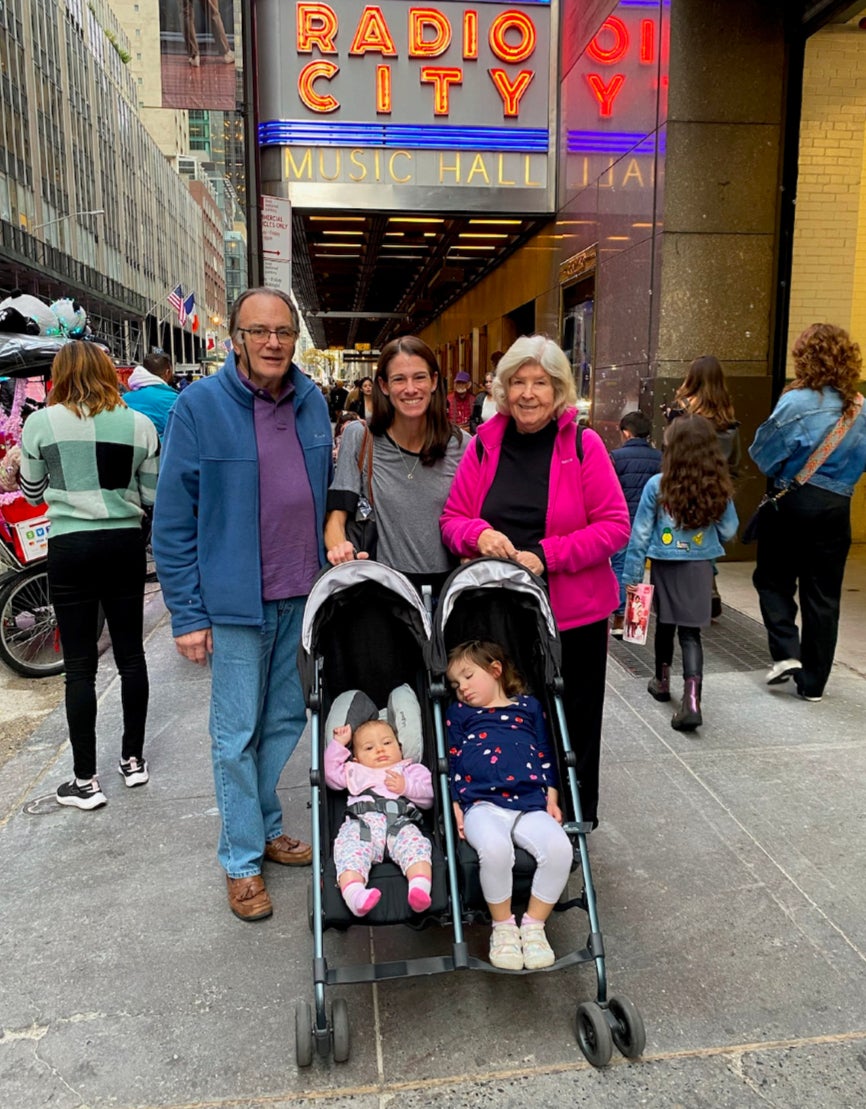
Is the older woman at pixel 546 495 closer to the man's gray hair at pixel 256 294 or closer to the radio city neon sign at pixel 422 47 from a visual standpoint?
the man's gray hair at pixel 256 294

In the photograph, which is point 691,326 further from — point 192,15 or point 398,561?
point 192,15

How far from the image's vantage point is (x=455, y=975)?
9.39ft

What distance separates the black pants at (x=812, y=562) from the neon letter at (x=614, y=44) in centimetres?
652

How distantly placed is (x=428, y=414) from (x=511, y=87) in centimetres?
1028

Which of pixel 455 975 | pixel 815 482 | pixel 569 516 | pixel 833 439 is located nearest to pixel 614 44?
pixel 833 439

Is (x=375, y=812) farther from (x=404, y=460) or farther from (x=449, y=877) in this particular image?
(x=404, y=460)

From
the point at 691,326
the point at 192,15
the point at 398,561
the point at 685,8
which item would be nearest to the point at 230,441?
the point at 398,561

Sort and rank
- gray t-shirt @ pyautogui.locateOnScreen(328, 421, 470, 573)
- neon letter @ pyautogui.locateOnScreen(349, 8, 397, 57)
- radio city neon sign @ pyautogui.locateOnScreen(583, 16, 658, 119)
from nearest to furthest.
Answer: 1. gray t-shirt @ pyautogui.locateOnScreen(328, 421, 470, 573)
2. radio city neon sign @ pyautogui.locateOnScreen(583, 16, 658, 119)
3. neon letter @ pyautogui.locateOnScreen(349, 8, 397, 57)

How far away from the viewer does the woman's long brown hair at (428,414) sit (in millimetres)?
3293

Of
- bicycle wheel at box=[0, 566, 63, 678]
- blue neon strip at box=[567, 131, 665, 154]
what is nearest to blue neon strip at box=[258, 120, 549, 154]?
blue neon strip at box=[567, 131, 665, 154]

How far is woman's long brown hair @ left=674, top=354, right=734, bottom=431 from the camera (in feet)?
20.1

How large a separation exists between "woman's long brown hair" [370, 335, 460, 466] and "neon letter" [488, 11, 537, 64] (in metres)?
10.3

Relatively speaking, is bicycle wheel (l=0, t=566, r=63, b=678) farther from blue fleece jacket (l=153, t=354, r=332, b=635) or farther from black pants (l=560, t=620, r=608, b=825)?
black pants (l=560, t=620, r=608, b=825)

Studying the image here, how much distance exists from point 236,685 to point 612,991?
5.53 feet
